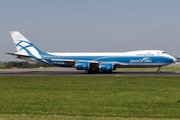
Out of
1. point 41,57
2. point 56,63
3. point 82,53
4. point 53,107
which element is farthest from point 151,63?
point 53,107

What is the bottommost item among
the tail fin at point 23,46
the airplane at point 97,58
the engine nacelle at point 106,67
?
the engine nacelle at point 106,67

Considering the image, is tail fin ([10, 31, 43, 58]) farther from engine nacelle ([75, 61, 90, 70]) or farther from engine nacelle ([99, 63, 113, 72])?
engine nacelle ([99, 63, 113, 72])

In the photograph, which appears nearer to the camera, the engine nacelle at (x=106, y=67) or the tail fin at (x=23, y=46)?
the engine nacelle at (x=106, y=67)

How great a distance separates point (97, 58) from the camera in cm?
4072

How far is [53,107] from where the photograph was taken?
35.7ft

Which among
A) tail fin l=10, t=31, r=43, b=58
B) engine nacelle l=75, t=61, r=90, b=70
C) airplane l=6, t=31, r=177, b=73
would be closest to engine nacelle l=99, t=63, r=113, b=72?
airplane l=6, t=31, r=177, b=73

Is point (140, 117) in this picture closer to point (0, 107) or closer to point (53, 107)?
point (53, 107)

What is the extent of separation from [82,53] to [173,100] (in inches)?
1179

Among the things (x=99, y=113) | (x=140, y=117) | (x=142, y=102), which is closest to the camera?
(x=140, y=117)

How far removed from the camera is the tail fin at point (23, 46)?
4338cm

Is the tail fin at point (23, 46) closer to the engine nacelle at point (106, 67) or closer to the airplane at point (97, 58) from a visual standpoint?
the airplane at point (97, 58)

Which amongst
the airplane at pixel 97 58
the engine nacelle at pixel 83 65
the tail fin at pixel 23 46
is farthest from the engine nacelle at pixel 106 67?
the tail fin at pixel 23 46

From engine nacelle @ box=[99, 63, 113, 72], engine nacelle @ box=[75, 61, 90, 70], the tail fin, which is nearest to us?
engine nacelle @ box=[99, 63, 113, 72]

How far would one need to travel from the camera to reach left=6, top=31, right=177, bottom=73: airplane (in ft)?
128
